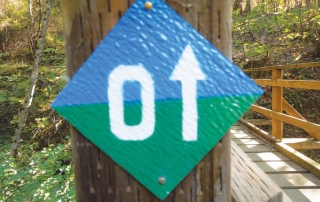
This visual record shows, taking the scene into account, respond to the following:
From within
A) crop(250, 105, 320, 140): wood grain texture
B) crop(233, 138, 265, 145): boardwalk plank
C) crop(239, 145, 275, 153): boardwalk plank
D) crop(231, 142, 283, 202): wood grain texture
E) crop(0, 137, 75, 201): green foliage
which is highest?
crop(231, 142, 283, 202): wood grain texture

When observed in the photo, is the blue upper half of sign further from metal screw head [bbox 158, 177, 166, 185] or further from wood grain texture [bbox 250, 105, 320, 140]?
wood grain texture [bbox 250, 105, 320, 140]

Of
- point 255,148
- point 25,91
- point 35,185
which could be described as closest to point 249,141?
point 255,148

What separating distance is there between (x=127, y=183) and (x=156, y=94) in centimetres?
Answer: 28

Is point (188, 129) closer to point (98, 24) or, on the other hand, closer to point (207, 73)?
point (207, 73)

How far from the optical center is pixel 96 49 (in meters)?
0.76

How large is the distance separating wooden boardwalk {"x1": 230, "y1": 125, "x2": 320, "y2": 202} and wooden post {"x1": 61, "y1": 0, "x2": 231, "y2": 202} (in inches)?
41.4

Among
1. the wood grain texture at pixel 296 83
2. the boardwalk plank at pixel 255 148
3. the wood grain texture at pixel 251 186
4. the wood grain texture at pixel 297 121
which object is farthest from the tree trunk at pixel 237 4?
the wood grain texture at pixel 251 186

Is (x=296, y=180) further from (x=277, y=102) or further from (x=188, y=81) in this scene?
(x=188, y=81)

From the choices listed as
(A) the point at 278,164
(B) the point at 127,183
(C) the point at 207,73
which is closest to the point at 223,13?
(C) the point at 207,73

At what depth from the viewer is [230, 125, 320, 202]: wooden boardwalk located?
2467 millimetres

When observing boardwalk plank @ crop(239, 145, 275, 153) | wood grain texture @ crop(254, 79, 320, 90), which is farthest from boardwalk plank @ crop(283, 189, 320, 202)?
boardwalk plank @ crop(239, 145, 275, 153)

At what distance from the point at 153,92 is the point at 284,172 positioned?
2719 millimetres

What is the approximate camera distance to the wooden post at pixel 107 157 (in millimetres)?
762

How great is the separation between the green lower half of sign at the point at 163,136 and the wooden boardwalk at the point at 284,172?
1117 mm
